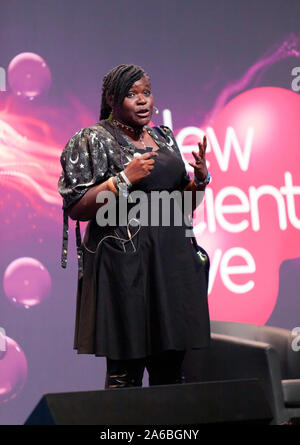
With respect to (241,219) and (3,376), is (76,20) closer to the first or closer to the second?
(241,219)

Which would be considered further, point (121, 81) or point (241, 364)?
point (241, 364)

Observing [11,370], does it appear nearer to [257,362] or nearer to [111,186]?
[257,362]

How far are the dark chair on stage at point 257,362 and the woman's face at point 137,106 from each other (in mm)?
1071

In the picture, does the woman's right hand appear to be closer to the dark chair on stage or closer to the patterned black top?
the patterned black top

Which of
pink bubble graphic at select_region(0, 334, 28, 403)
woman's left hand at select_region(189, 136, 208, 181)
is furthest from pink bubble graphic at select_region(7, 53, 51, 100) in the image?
woman's left hand at select_region(189, 136, 208, 181)

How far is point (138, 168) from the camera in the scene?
1.88m

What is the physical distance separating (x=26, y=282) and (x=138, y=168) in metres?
1.90

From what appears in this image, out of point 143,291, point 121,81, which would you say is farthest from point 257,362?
point 121,81

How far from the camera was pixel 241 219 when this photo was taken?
12.8 ft

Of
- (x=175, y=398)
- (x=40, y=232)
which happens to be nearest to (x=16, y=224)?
(x=40, y=232)

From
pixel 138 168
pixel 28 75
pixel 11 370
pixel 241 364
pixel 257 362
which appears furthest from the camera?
pixel 28 75

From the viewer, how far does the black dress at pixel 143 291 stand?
1.89 metres

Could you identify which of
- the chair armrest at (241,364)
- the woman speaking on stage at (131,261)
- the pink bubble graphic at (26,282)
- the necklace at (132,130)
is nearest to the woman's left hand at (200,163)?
the woman speaking on stage at (131,261)

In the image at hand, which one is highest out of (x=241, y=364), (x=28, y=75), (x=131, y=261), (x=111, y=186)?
(x=28, y=75)
